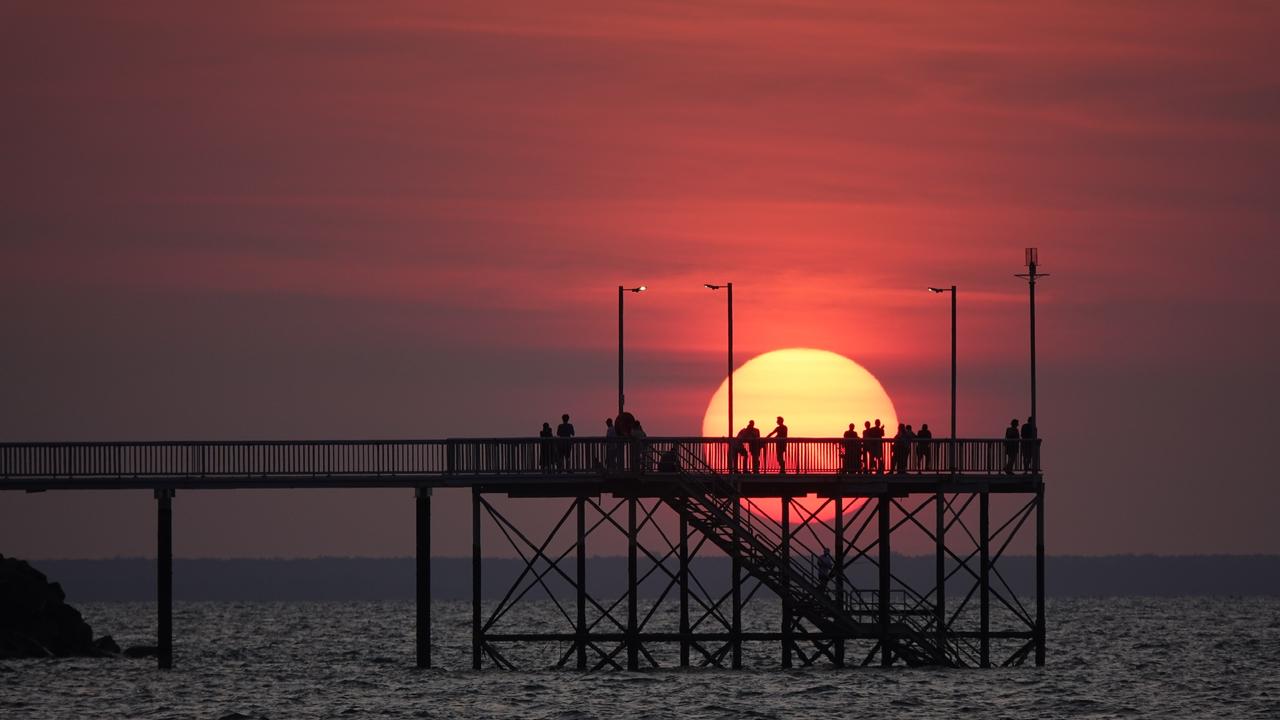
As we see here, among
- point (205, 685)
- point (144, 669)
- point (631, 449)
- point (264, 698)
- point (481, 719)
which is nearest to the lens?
point (481, 719)

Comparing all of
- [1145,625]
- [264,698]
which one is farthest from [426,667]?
[1145,625]

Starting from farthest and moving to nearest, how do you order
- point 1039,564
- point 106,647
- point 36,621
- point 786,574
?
point 106,647, point 36,621, point 1039,564, point 786,574

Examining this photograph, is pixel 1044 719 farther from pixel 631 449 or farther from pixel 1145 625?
pixel 1145 625

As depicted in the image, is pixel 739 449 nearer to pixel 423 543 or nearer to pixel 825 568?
pixel 825 568

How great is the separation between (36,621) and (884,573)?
4465 centimetres

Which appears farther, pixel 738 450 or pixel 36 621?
pixel 36 621

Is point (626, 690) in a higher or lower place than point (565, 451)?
lower

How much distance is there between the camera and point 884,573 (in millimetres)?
78875

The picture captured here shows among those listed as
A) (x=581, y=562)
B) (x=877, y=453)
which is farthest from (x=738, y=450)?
(x=581, y=562)

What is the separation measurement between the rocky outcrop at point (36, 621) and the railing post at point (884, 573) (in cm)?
4079

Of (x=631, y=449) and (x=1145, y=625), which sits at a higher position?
(x=631, y=449)

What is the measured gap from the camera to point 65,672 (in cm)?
9519

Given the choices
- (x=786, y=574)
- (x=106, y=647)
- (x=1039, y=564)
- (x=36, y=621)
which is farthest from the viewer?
(x=106, y=647)

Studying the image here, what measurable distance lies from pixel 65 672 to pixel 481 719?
2896cm
